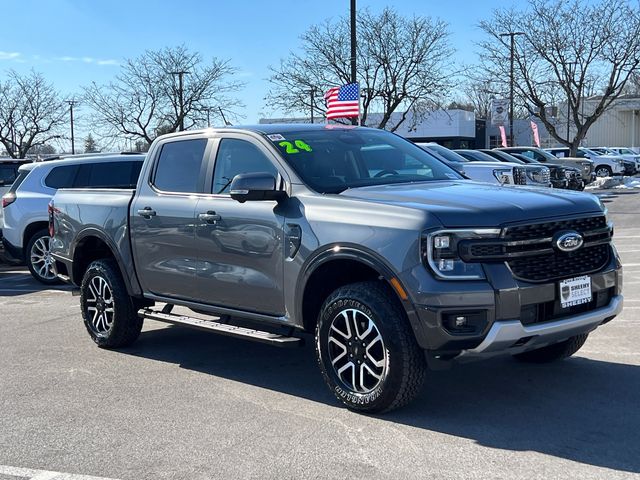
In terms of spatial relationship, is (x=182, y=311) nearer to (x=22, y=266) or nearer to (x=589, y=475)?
(x=589, y=475)

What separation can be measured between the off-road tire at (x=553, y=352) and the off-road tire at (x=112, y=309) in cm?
348

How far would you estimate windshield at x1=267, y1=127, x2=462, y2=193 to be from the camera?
5.68 meters

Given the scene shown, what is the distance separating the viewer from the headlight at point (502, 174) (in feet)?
57.4

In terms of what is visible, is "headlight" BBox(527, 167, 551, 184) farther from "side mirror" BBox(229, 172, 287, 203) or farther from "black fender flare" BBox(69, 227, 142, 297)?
"side mirror" BBox(229, 172, 287, 203)

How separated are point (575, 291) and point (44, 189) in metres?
9.00

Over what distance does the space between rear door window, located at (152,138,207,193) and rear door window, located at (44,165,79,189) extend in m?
5.23

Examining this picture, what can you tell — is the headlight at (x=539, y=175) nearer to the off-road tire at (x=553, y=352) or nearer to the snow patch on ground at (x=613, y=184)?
the snow patch on ground at (x=613, y=184)

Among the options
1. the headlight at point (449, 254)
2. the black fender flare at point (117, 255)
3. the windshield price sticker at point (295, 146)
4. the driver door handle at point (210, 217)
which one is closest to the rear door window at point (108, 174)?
the black fender flare at point (117, 255)

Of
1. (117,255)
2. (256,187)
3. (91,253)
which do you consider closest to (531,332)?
(256,187)

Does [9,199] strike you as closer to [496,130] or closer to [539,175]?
[539,175]

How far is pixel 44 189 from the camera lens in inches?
462

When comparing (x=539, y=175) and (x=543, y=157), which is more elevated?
(x=543, y=157)

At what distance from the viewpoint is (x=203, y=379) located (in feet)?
20.2

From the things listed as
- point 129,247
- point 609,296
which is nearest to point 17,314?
point 129,247
